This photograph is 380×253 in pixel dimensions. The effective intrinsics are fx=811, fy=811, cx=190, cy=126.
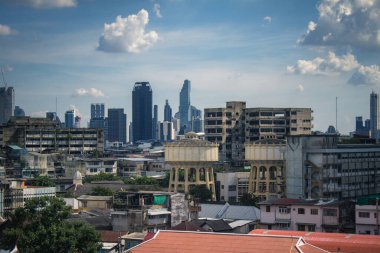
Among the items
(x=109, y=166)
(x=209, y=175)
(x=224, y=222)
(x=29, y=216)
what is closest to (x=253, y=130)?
(x=109, y=166)

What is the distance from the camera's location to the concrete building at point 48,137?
141125 millimetres

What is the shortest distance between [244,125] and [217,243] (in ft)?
280

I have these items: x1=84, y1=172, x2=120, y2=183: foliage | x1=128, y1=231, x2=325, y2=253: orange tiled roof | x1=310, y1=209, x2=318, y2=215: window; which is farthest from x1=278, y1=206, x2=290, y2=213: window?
x1=84, y1=172, x2=120, y2=183: foliage

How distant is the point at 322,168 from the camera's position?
76.0 m

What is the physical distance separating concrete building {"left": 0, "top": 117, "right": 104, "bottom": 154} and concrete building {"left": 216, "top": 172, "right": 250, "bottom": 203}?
43.6 metres

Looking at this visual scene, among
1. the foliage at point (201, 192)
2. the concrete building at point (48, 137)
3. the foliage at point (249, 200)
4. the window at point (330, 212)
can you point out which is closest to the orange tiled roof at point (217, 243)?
the window at point (330, 212)

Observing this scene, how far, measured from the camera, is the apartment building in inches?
5032

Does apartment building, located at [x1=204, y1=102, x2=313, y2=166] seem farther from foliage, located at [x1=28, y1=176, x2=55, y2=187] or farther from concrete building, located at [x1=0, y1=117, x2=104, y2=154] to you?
foliage, located at [x1=28, y1=176, x2=55, y2=187]

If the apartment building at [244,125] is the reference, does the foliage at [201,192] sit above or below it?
below

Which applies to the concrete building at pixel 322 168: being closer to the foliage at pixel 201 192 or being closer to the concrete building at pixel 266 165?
the concrete building at pixel 266 165

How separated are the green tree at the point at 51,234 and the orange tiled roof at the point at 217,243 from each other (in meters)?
4.55

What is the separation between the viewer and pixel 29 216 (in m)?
55.5

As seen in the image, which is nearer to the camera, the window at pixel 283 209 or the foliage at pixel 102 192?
the window at pixel 283 209

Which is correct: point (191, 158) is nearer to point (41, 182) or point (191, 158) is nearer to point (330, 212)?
point (41, 182)
